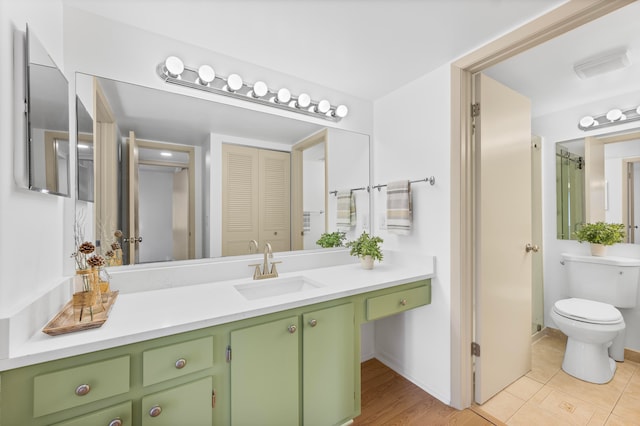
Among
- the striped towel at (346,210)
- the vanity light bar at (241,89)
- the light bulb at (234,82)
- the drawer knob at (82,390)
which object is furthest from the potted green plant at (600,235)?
the drawer knob at (82,390)

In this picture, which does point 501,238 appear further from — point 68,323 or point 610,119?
point 68,323

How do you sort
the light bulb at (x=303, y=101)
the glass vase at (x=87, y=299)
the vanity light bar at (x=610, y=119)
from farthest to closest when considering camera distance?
the vanity light bar at (x=610, y=119) → the light bulb at (x=303, y=101) → the glass vase at (x=87, y=299)

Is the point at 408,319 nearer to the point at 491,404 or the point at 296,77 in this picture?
the point at 491,404

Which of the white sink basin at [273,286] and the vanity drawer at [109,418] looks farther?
the white sink basin at [273,286]

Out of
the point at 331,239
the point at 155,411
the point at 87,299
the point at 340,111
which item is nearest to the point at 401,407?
the point at 331,239

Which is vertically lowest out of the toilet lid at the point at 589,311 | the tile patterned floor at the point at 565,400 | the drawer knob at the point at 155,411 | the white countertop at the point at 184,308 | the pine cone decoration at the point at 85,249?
the tile patterned floor at the point at 565,400

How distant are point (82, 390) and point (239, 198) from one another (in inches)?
45.0

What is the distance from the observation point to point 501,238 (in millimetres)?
1897

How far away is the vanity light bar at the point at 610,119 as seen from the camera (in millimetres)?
2223

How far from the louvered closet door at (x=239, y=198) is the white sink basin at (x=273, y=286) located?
266 mm

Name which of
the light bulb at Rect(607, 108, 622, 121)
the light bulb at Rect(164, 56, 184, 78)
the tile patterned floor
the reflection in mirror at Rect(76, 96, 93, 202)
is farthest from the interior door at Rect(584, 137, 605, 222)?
the reflection in mirror at Rect(76, 96, 93, 202)

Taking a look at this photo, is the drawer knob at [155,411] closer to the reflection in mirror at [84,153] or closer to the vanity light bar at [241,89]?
the reflection in mirror at [84,153]

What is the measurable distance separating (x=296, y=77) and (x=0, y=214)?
1.70 meters

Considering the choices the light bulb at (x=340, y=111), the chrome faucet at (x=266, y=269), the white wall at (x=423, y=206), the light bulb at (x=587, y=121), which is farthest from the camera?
the light bulb at (x=587, y=121)
